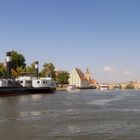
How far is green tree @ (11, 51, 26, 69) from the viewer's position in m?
144

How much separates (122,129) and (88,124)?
3.97 m

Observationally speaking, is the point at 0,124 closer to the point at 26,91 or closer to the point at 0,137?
the point at 0,137

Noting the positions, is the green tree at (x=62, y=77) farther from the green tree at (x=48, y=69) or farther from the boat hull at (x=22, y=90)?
the boat hull at (x=22, y=90)

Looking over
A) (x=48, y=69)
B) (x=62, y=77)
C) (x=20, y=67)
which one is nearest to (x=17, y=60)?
(x=20, y=67)

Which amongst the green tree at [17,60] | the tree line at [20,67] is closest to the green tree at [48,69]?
the tree line at [20,67]

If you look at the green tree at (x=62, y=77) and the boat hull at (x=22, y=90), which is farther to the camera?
the green tree at (x=62, y=77)

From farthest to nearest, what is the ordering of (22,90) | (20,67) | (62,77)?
(62,77) → (20,67) → (22,90)

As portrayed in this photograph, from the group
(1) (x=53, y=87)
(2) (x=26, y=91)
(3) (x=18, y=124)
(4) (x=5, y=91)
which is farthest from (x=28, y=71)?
(3) (x=18, y=124)

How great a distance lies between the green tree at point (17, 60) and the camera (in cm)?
14373

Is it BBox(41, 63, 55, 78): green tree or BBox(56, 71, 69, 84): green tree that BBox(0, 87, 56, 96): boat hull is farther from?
BBox(56, 71, 69, 84): green tree

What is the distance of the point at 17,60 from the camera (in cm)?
14588

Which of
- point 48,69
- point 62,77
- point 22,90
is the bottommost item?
point 22,90

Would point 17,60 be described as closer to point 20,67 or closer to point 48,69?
point 20,67

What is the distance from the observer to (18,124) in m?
32.6
